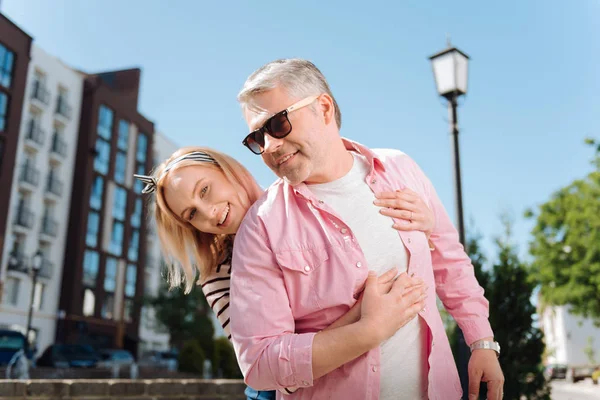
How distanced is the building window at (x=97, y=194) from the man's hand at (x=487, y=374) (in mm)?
43376

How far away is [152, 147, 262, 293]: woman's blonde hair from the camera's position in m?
2.60

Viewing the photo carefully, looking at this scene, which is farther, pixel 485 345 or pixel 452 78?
pixel 452 78

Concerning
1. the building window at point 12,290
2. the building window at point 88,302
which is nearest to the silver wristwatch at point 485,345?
the building window at point 12,290

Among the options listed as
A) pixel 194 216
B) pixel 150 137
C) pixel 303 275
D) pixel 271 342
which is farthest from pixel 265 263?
pixel 150 137

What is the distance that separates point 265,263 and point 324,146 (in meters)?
0.49

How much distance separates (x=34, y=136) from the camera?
38.7 meters

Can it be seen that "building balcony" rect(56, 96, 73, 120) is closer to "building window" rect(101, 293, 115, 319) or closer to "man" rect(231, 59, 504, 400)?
"building window" rect(101, 293, 115, 319)

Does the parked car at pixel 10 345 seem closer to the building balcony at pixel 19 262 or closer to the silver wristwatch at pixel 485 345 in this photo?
the building balcony at pixel 19 262

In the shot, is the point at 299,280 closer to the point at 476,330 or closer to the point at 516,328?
the point at 476,330

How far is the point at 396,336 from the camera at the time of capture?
1.96 meters

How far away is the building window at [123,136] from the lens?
4669cm

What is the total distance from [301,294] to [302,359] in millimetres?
227

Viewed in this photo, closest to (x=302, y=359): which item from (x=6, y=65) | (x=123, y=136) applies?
(x=6, y=65)

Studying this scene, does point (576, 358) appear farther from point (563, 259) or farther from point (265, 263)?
point (265, 263)
